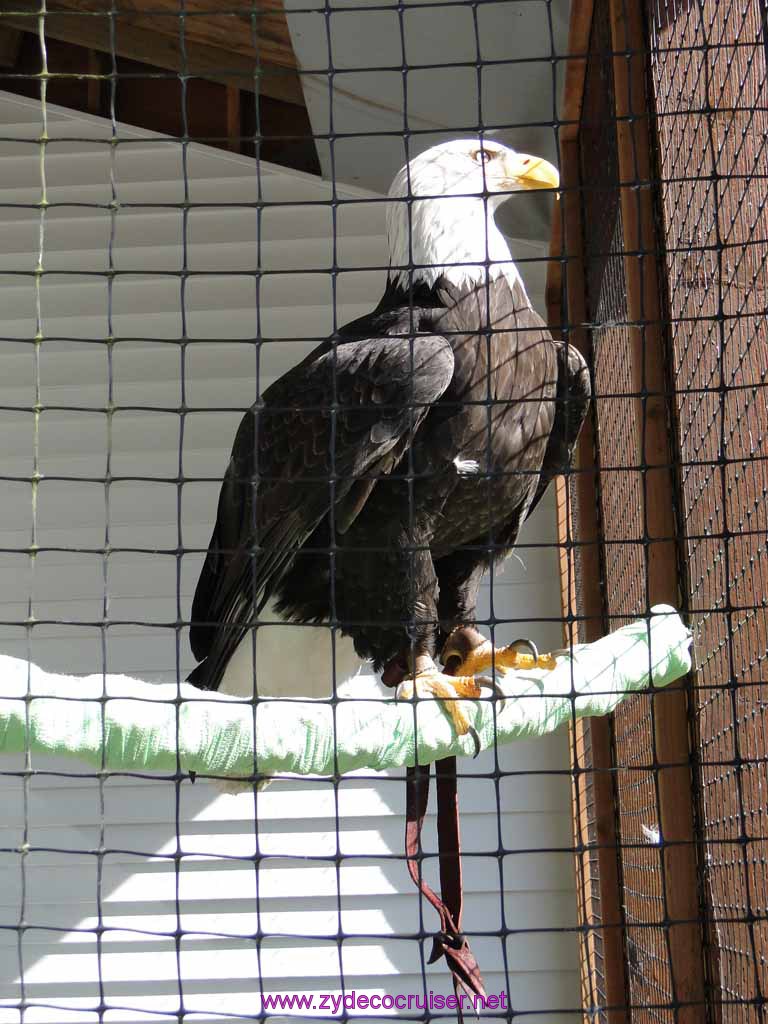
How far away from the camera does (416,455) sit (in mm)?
2566

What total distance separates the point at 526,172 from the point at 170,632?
7.83 ft

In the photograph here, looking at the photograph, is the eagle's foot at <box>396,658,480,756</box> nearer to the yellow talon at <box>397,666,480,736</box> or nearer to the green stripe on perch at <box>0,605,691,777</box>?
the yellow talon at <box>397,666,480,736</box>

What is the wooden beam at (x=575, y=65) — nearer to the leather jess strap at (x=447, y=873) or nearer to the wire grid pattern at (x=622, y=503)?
the wire grid pattern at (x=622, y=503)

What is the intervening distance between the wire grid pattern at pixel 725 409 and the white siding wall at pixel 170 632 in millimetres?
1665

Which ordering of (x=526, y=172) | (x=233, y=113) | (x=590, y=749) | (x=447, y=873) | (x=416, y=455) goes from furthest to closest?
1. (x=233, y=113)
2. (x=590, y=749)
3. (x=526, y=172)
4. (x=416, y=455)
5. (x=447, y=873)

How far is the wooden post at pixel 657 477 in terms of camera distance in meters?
2.06

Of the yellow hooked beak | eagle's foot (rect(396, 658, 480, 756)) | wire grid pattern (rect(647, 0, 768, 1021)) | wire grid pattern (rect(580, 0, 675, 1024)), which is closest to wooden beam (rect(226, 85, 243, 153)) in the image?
wire grid pattern (rect(580, 0, 675, 1024))

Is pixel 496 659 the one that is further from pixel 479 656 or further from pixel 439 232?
pixel 439 232

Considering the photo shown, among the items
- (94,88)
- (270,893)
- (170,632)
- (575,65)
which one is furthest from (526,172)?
(94,88)

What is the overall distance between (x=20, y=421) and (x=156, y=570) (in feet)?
2.92

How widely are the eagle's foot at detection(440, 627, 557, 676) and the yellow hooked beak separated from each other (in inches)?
45.5

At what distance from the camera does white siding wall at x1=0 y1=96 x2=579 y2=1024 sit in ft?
13.5

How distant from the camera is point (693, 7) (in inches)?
87.0

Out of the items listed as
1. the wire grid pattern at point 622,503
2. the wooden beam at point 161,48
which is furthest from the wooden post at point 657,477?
the wooden beam at point 161,48
